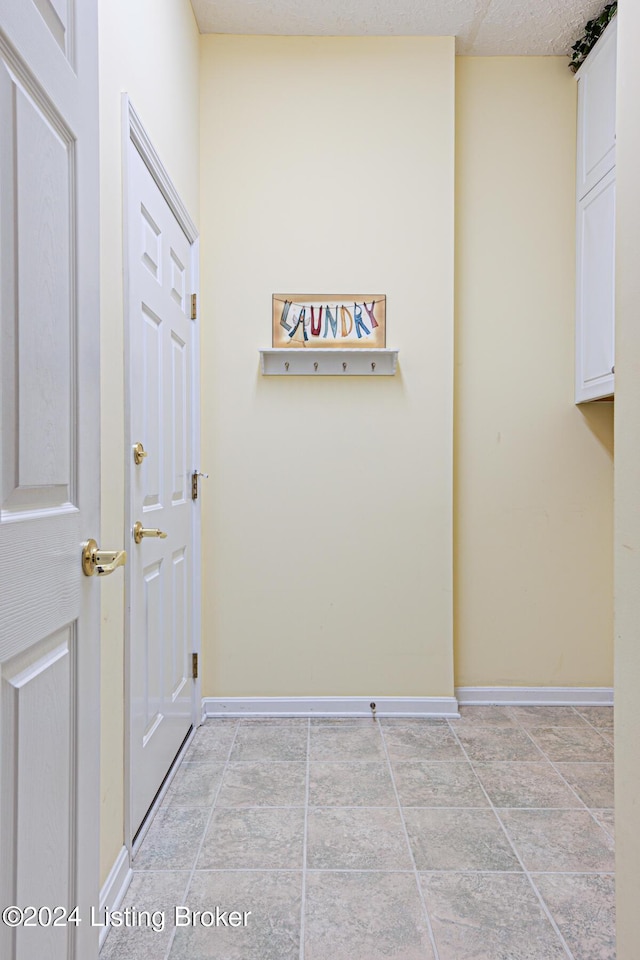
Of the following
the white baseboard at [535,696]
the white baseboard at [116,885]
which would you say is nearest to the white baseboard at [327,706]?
the white baseboard at [535,696]

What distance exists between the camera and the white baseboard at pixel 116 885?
147cm

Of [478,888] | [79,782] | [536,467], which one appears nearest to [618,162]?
[79,782]

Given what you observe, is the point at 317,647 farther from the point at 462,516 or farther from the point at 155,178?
the point at 155,178

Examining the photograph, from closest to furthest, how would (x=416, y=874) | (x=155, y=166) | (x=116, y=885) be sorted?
(x=116, y=885), (x=416, y=874), (x=155, y=166)

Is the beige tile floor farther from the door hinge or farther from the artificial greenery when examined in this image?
the artificial greenery

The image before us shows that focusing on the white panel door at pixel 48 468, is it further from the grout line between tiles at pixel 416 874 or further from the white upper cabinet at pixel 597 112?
the white upper cabinet at pixel 597 112

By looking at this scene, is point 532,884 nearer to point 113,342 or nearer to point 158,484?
point 158,484

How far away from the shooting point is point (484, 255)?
2.93 metres

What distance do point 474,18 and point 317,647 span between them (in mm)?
2753

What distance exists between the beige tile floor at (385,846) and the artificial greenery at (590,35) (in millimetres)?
2917

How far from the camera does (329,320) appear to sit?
2791 mm

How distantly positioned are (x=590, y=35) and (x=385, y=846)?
3.21 meters

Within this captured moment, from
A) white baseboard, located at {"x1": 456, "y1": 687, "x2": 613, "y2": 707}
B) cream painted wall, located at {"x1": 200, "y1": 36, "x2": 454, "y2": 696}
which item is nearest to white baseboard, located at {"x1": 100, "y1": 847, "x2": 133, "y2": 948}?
cream painted wall, located at {"x1": 200, "y1": 36, "x2": 454, "y2": 696}

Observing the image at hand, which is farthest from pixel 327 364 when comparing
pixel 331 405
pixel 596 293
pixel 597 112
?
pixel 597 112
